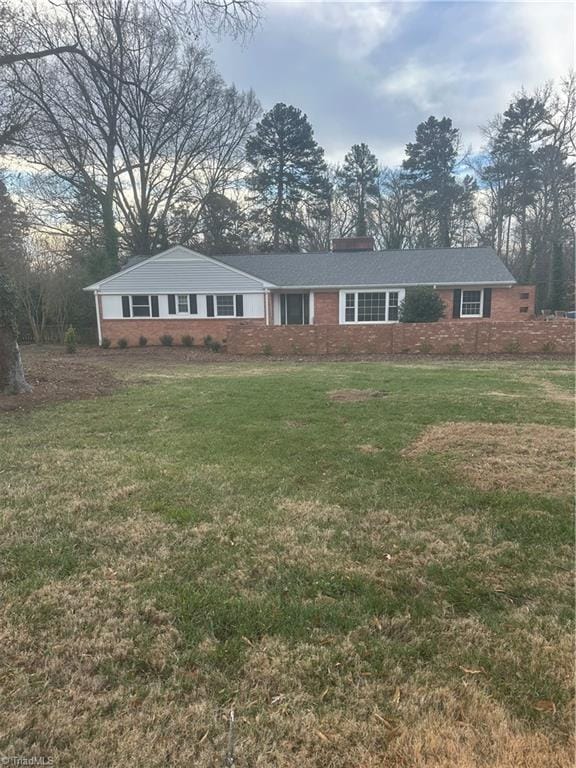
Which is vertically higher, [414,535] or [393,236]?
[393,236]

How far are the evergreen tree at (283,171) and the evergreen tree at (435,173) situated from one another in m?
7.22

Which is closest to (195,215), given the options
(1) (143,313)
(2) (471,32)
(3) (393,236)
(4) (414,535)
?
(1) (143,313)

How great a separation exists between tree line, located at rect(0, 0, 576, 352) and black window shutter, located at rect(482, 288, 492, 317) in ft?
34.7

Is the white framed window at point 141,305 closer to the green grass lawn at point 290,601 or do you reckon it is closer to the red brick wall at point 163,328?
the red brick wall at point 163,328

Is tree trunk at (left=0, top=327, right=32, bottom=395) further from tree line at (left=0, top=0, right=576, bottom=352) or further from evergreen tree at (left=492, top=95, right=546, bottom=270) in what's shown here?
evergreen tree at (left=492, top=95, right=546, bottom=270)

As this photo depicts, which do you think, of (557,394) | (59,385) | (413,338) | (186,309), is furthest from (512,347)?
(186,309)

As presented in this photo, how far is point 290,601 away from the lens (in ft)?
8.19

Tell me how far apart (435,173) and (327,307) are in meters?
20.5

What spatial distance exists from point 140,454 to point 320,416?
2.65m

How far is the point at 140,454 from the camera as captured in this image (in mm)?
5016

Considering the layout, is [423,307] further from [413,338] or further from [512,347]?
[512,347]

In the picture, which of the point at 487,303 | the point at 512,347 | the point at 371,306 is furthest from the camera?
the point at 371,306

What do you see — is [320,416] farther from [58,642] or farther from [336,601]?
[58,642]

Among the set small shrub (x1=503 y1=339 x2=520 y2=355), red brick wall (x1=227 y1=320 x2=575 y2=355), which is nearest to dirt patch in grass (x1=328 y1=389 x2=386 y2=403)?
red brick wall (x1=227 y1=320 x2=575 y2=355)
